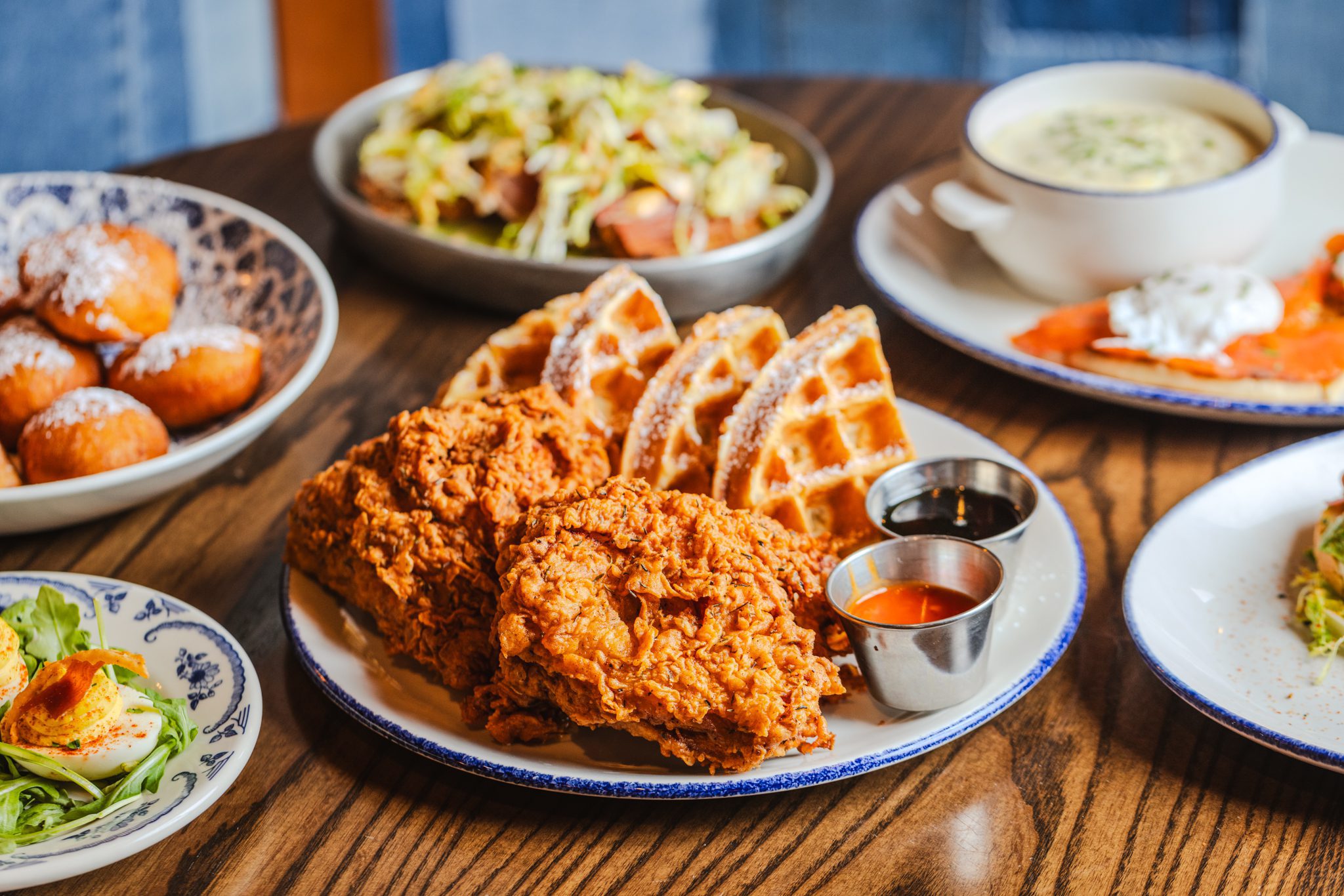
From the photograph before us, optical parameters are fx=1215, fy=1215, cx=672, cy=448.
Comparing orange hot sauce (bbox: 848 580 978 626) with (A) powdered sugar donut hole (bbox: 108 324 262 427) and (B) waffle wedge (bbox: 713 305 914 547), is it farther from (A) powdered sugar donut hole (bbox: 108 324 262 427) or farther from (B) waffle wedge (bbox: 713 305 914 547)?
(A) powdered sugar donut hole (bbox: 108 324 262 427)

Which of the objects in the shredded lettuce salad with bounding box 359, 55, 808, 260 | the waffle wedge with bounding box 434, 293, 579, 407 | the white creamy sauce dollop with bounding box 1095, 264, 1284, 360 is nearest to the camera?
the waffle wedge with bounding box 434, 293, 579, 407

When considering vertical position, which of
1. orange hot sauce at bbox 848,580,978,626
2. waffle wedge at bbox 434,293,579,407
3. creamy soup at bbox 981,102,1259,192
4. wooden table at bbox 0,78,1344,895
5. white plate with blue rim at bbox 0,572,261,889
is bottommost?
wooden table at bbox 0,78,1344,895

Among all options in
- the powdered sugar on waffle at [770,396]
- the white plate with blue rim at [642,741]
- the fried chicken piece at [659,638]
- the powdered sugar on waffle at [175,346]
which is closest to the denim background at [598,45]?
the powdered sugar on waffle at [175,346]

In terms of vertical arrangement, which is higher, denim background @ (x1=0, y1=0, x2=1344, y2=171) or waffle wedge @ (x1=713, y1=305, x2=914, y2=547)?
waffle wedge @ (x1=713, y1=305, x2=914, y2=547)

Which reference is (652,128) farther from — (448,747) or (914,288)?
(448,747)

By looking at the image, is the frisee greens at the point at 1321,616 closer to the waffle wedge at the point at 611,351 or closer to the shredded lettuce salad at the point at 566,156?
the waffle wedge at the point at 611,351

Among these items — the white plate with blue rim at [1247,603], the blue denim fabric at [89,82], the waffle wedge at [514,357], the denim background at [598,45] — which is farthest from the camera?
the denim background at [598,45]

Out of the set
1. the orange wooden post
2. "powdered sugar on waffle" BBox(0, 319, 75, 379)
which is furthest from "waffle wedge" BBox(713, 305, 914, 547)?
the orange wooden post
